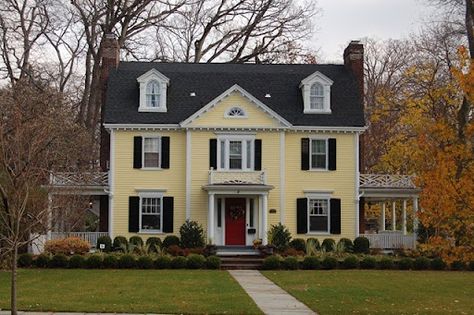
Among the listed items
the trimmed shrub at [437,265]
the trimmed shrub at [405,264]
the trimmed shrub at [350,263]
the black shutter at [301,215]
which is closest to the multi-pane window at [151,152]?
the black shutter at [301,215]

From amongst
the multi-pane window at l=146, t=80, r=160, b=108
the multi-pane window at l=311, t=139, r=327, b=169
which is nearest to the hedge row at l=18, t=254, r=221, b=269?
the multi-pane window at l=311, t=139, r=327, b=169

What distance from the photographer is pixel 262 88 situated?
1471 inches

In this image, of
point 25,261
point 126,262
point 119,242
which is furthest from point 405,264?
Answer: point 25,261

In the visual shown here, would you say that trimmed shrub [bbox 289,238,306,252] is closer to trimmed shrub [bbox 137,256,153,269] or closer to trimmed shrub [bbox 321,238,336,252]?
trimmed shrub [bbox 321,238,336,252]

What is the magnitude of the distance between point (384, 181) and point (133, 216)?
1169 cm

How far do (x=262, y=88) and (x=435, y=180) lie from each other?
2169cm

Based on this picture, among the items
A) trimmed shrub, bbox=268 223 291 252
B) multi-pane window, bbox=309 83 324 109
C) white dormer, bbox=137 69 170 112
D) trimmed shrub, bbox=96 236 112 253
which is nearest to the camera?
trimmed shrub, bbox=96 236 112 253

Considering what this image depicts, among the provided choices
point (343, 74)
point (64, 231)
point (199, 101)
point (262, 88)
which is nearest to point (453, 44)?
point (343, 74)

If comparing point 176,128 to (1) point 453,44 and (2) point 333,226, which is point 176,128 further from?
(1) point 453,44

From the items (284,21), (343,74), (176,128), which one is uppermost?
(284,21)

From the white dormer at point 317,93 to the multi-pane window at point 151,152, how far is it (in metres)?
6.94

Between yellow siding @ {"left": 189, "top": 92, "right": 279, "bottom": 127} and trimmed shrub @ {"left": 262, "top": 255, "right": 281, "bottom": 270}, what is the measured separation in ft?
24.5

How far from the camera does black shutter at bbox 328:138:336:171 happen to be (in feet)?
117

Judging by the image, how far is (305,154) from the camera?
35.8 meters
